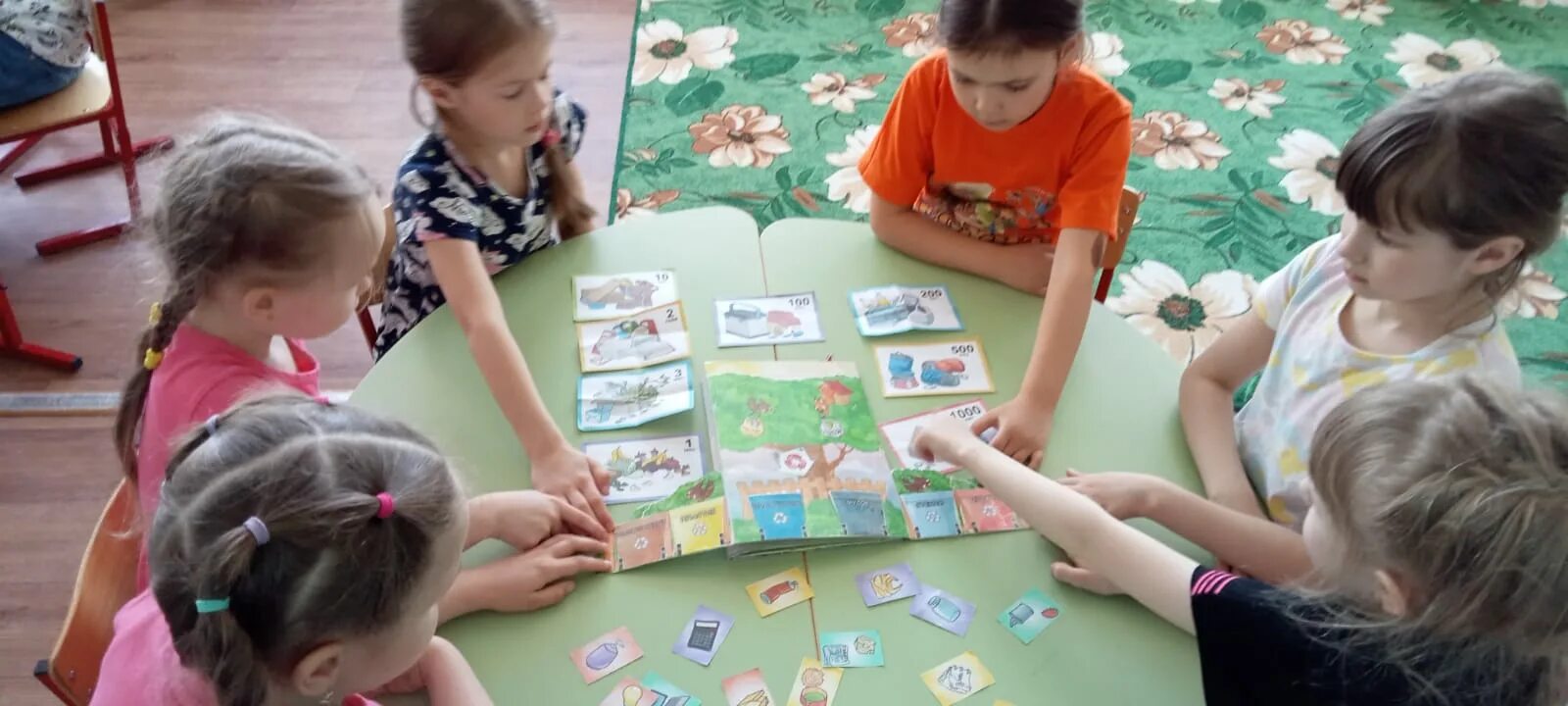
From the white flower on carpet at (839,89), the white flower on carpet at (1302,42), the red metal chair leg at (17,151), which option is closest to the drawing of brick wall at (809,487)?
the white flower on carpet at (839,89)

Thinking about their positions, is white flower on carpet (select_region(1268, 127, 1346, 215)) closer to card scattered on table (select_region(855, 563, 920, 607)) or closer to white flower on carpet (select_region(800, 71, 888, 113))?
white flower on carpet (select_region(800, 71, 888, 113))

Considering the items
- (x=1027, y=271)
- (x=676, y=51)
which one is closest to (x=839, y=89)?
(x=676, y=51)

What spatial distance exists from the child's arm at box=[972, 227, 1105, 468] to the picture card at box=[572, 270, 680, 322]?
0.54 m

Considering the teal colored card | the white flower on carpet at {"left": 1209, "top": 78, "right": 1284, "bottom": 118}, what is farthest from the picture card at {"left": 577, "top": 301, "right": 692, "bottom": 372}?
the white flower on carpet at {"left": 1209, "top": 78, "right": 1284, "bottom": 118}

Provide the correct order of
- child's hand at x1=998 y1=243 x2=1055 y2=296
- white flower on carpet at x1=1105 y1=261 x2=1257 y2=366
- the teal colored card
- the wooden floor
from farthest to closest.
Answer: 1. white flower on carpet at x1=1105 y1=261 x2=1257 y2=366
2. the wooden floor
3. child's hand at x1=998 y1=243 x2=1055 y2=296
4. the teal colored card

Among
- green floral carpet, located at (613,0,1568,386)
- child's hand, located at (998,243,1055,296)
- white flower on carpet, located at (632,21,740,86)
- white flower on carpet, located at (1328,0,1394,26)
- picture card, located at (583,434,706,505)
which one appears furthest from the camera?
white flower on carpet, located at (1328,0,1394,26)

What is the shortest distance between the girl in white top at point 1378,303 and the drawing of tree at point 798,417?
300mm

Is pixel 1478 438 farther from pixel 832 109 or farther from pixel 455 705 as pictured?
pixel 832 109

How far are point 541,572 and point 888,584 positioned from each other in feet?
1.35

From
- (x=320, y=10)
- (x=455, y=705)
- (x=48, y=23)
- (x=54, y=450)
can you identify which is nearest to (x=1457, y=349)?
(x=455, y=705)

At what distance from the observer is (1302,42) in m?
3.86

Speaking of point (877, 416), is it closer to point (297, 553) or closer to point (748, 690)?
point (748, 690)

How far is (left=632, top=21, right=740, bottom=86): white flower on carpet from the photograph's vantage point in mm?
3648

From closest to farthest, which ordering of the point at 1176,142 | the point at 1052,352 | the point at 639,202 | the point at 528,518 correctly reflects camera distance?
the point at 528,518
the point at 1052,352
the point at 639,202
the point at 1176,142
